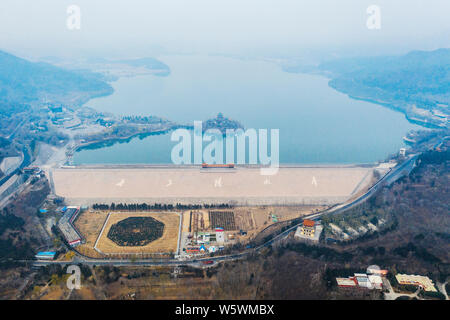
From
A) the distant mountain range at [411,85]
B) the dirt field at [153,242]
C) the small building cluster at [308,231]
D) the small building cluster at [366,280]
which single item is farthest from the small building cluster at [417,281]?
the distant mountain range at [411,85]

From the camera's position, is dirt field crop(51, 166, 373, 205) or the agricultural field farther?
dirt field crop(51, 166, 373, 205)

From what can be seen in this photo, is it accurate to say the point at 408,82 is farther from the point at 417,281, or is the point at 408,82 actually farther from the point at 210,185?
the point at 417,281

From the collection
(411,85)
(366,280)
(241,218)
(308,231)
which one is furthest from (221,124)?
(411,85)

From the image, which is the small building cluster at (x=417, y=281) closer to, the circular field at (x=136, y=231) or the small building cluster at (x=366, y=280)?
the small building cluster at (x=366, y=280)

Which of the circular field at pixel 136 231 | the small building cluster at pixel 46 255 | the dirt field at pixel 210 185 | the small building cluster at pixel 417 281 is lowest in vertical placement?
the small building cluster at pixel 417 281

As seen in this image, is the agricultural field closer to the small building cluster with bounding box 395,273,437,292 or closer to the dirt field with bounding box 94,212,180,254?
the dirt field with bounding box 94,212,180,254

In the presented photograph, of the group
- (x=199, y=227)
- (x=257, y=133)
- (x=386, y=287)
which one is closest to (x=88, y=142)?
(x=257, y=133)

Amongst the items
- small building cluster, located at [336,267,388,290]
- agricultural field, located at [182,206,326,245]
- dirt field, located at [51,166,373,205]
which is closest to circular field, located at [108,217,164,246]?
agricultural field, located at [182,206,326,245]
